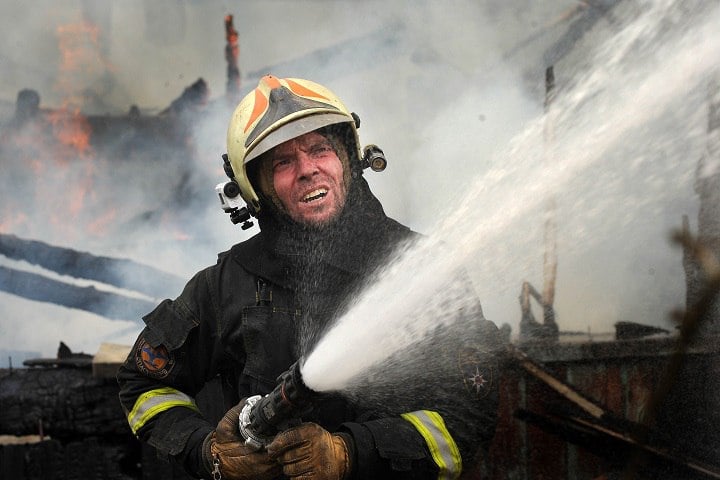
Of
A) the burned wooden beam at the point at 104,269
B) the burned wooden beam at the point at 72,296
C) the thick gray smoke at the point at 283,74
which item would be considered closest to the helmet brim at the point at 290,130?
the thick gray smoke at the point at 283,74

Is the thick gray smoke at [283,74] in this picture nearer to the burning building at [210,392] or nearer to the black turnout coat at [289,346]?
the burning building at [210,392]

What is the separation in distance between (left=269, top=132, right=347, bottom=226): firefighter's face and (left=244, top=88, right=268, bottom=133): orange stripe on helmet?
0.50 ft

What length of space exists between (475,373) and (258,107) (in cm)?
146

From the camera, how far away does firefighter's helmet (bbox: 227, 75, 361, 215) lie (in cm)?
327

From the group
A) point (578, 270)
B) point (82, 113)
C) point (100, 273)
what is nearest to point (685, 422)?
point (578, 270)

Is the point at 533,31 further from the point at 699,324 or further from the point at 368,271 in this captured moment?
the point at 368,271

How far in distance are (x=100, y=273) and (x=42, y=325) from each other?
78 cm

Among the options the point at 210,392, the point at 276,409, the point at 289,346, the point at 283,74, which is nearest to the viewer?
the point at 276,409

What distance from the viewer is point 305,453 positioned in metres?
2.62

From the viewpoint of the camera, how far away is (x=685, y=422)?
17.7 feet

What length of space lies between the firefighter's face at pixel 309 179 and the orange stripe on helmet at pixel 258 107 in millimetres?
153

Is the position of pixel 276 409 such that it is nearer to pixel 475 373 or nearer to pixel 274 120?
pixel 475 373

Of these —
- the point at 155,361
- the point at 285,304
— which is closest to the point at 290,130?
the point at 285,304

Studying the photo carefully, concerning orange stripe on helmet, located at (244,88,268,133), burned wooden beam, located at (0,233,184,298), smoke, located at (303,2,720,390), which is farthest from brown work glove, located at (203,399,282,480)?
burned wooden beam, located at (0,233,184,298)
